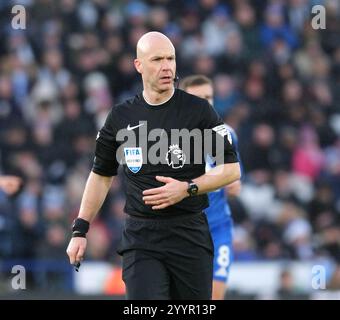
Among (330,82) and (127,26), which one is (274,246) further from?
(127,26)

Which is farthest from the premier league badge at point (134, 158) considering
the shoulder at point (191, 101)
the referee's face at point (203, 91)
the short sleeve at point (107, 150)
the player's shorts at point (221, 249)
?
the player's shorts at point (221, 249)

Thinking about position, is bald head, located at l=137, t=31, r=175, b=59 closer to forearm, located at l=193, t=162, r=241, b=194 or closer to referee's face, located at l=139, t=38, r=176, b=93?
referee's face, located at l=139, t=38, r=176, b=93

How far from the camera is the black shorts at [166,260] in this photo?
702 centimetres

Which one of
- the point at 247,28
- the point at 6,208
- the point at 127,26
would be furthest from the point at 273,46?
the point at 6,208

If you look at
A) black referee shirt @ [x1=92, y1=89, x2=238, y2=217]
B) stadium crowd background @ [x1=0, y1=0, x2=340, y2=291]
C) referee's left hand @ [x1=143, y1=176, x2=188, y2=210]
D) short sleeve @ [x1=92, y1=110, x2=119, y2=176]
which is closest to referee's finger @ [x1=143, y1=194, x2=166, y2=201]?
referee's left hand @ [x1=143, y1=176, x2=188, y2=210]

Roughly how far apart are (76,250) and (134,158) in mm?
781

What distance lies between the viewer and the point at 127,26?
16.8 metres

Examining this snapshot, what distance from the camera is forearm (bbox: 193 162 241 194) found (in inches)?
273

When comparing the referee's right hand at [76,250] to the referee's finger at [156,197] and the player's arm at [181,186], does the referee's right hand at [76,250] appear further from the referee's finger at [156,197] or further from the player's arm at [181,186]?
the referee's finger at [156,197]

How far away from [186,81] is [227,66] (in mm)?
7369

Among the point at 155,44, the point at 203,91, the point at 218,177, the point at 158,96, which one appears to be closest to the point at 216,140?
the point at 218,177

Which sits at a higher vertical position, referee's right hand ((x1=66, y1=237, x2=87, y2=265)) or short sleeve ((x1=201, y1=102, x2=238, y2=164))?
short sleeve ((x1=201, y1=102, x2=238, y2=164))

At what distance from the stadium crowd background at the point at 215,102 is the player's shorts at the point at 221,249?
172 inches

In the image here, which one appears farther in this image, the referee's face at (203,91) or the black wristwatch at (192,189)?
the referee's face at (203,91)
